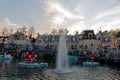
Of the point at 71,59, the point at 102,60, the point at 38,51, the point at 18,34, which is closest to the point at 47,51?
the point at 38,51

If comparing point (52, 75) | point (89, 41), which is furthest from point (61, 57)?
point (89, 41)

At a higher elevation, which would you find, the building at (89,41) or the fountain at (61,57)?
the building at (89,41)

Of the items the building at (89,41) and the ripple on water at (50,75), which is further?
the building at (89,41)

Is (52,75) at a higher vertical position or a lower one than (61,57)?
lower

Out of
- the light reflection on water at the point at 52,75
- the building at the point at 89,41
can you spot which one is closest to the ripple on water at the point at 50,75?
the light reflection on water at the point at 52,75

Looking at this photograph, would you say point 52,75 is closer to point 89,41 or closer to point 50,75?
point 50,75

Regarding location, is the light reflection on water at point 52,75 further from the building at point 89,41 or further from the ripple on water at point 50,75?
the building at point 89,41

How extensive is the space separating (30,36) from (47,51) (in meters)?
67.7

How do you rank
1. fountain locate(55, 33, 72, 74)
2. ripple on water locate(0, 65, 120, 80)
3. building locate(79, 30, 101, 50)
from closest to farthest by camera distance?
ripple on water locate(0, 65, 120, 80) < fountain locate(55, 33, 72, 74) < building locate(79, 30, 101, 50)

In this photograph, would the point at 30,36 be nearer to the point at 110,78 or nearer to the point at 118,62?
the point at 118,62

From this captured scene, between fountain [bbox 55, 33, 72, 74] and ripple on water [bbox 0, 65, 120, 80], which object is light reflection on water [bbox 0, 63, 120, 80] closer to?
ripple on water [bbox 0, 65, 120, 80]

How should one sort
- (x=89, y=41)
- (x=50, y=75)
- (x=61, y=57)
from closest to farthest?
Answer: (x=50, y=75) → (x=61, y=57) → (x=89, y=41)

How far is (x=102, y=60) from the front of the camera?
8512 cm

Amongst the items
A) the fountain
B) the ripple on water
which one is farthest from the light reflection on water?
the fountain
